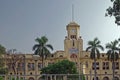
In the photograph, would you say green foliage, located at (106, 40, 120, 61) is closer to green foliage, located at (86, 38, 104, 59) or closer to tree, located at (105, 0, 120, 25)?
green foliage, located at (86, 38, 104, 59)

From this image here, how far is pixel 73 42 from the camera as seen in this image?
3848 inches

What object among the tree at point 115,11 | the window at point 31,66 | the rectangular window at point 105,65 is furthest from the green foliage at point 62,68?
the tree at point 115,11

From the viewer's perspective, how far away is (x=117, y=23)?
28984mm

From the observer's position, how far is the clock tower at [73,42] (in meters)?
97.2

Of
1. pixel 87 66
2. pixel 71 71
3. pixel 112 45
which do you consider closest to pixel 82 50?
pixel 87 66

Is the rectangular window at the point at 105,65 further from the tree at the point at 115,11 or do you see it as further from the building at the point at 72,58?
the tree at the point at 115,11

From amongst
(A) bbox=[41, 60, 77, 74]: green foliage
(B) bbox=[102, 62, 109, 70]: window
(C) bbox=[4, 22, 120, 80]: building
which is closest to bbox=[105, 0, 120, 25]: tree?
(A) bbox=[41, 60, 77, 74]: green foliage

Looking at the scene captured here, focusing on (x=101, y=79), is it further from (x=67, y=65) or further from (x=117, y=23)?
(x=117, y=23)

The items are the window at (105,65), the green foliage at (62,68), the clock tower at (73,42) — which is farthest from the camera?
the window at (105,65)

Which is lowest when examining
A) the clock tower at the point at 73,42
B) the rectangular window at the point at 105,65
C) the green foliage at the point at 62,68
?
the green foliage at the point at 62,68

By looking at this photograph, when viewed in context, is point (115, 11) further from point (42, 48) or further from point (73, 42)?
point (73, 42)

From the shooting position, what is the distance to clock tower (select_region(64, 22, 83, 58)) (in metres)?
97.2

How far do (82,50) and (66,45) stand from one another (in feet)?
15.0

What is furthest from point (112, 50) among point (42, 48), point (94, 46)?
point (42, 48)
